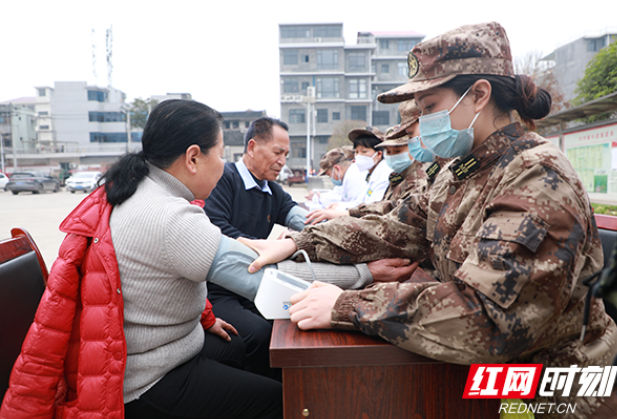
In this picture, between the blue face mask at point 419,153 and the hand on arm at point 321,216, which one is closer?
the blue face mask at point 419,153

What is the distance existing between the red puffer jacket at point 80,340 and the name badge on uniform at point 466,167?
1192 millimetres

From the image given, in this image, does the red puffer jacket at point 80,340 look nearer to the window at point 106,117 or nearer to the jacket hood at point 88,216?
the jacket hood at point 88,216

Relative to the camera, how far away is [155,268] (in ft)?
4.38

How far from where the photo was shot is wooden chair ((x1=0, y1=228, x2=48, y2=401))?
4.77ft

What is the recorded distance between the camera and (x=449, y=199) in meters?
1.50

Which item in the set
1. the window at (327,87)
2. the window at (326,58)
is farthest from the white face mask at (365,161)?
the window at (326,58)

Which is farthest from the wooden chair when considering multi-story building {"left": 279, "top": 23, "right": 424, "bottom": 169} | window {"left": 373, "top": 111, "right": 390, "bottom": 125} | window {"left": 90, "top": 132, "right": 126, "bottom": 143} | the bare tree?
window {"left": 90, "top": 132, "right": 126, "bottom": 143}

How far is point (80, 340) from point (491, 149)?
1479 mm

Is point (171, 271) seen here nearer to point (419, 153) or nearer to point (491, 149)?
point (491, 149)

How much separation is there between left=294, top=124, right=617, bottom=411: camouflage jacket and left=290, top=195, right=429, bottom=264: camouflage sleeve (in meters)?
0.42

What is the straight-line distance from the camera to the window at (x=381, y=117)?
39.8 m

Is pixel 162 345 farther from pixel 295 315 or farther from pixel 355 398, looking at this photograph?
pixel 355 398

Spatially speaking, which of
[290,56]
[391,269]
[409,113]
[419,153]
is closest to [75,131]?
[290,56]

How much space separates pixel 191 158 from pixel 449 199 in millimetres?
999
